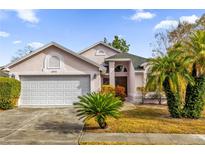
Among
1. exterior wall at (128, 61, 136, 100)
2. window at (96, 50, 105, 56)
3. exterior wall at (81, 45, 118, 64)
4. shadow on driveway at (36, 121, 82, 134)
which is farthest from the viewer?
window at (96, 50, 105, 56)

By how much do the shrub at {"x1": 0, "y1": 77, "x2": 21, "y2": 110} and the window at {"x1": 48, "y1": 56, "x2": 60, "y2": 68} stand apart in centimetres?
275

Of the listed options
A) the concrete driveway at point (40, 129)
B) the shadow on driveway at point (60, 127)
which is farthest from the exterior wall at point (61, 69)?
the shadow on driveway at point (60, 127)

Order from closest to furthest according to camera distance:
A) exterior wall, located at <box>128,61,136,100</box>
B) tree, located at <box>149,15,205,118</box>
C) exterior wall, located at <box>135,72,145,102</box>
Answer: tree, located at <box>149,15,205,118</box> → exterior wall, located at <box>135,72,145,102</box> → exterior wall, located at <box>128,61,136,100</box>

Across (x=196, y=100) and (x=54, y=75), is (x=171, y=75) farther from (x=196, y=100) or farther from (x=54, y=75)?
(x=54, y=75)

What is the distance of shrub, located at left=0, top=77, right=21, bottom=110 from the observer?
17500mm

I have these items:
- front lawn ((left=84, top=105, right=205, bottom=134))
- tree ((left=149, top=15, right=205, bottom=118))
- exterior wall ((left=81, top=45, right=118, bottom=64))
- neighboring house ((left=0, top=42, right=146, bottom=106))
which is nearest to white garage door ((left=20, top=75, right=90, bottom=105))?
neighboring house ((left=0, top=42, right=146, bottom=106))

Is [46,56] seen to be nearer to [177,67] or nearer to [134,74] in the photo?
[134,74]

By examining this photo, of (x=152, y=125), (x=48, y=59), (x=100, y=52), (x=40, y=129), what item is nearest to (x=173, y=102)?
(x=152, y=125)

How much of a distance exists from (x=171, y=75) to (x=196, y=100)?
1922mm

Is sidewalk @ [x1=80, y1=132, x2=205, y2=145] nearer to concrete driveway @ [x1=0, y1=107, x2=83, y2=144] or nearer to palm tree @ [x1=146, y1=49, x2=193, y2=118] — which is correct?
concrete driveway @ [x1=0, y1=107, x2=83, y2=144]

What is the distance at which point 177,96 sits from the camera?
1401 cm

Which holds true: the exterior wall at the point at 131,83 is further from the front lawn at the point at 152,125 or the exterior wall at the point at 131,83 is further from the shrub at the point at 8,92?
the shrub at the point at 8,92

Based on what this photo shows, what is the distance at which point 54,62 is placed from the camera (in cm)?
1952
